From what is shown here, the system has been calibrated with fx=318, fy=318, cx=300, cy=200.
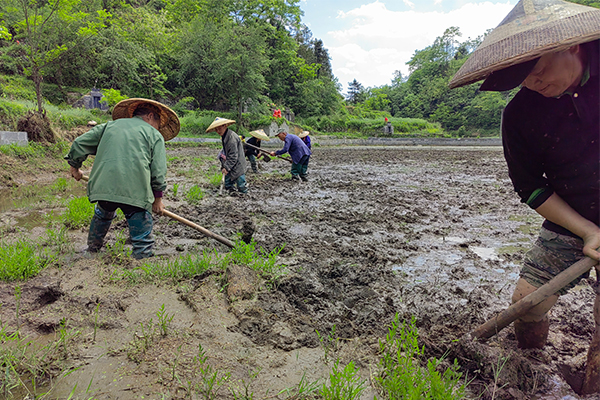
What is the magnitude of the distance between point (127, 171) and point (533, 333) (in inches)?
144

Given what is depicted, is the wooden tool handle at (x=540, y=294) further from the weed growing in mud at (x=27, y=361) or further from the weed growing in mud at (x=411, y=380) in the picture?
the weed growing in mud at (x=27, y=361)

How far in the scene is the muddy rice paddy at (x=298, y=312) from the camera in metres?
1.81

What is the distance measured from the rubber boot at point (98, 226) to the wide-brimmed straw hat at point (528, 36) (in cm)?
346

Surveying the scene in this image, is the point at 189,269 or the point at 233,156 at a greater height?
the point at 233,156

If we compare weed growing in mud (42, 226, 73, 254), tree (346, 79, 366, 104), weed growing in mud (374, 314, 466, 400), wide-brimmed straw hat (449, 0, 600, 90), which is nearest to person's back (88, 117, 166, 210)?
weed growing in mud (42, 226, 73, 254)

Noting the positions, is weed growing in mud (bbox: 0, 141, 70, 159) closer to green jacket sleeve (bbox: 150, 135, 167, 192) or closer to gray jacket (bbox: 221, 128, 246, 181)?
gray jacket (bbox: 221, 128, 246, 181)

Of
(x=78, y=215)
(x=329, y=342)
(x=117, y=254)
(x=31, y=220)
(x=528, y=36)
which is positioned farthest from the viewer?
(x=31, y=220)

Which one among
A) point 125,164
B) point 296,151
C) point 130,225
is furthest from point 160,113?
point 296,151

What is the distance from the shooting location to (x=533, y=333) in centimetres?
205

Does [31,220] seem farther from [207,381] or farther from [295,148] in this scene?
[295,148]

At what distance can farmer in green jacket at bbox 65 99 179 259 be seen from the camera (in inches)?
126

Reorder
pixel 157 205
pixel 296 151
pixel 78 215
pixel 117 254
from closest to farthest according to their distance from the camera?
pixel 117 254 → pixel 157 205 → pixel 78 215 → pixel 296 151

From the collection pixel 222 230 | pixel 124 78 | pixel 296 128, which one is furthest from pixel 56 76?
pixel 222 230

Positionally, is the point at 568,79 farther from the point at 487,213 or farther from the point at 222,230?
the point at 487,213
